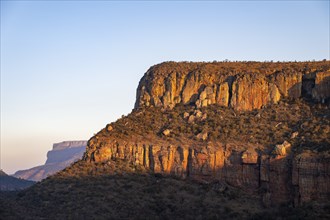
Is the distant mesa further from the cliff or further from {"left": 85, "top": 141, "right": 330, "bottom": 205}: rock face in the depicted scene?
{"left": 85, "top": 141, "right": 330, "bottom": 205}: rock face

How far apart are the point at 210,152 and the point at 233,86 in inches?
428

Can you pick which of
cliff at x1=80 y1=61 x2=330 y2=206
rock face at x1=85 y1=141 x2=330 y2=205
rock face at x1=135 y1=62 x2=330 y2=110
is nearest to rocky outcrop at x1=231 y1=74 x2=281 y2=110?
rock face at x1=135 y1=62 x2=330 y2=110

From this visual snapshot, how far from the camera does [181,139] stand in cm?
→ 7100

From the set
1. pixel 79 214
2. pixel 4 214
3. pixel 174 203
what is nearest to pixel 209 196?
pixel 174 203

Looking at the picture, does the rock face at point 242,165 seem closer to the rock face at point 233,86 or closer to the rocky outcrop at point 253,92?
the rocky outcrop at point 253,92

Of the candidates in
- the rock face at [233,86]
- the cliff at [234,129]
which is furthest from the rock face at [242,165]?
the rock face at [233,86]

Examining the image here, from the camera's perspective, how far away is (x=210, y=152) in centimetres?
6762

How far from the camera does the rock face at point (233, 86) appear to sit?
75375mm

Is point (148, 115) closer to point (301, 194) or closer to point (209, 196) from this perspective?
point (209, 196)

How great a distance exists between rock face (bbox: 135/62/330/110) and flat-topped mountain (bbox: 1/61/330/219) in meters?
0.11

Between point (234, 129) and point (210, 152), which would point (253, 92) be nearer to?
point (234, 129)

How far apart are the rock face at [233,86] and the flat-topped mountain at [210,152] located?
107 mm

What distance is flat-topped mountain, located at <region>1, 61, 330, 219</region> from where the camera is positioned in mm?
63062

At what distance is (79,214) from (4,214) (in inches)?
249
